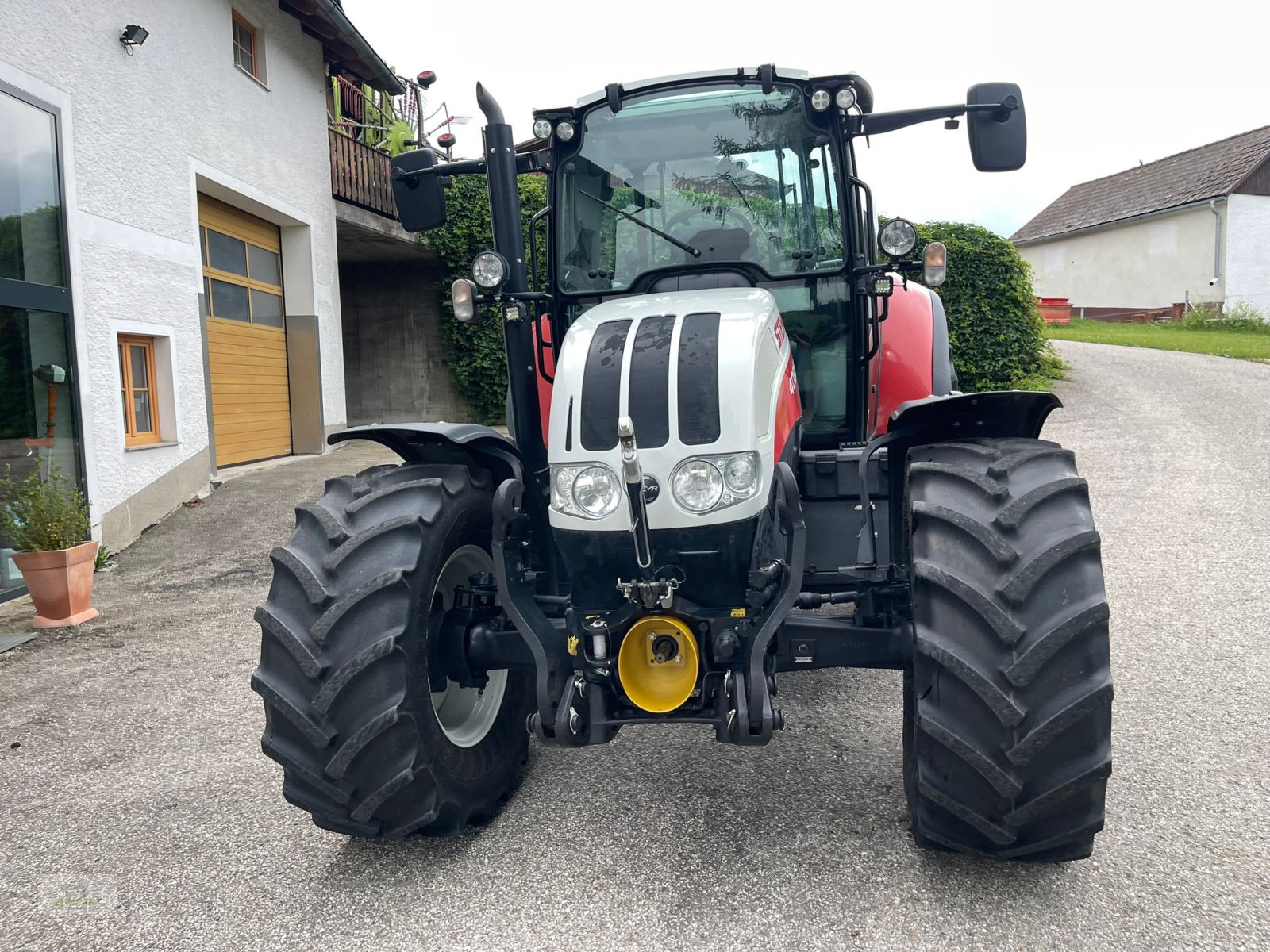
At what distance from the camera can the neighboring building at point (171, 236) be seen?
715 cm

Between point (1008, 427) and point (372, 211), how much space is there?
42.2 ft

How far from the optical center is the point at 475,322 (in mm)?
14930

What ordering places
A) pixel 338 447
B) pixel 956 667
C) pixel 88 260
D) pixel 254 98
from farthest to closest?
pixel 338 447
pixel 254 98
pixel 88 260
pixel 956 667

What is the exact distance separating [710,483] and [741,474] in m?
0.09

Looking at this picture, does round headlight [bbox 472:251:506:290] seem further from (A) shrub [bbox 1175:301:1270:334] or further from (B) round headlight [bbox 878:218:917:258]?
(A) shrub [bbox 1175:301:1270:334]

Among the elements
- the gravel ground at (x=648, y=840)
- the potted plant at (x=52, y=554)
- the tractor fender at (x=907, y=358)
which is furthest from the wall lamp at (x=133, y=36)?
the tractor fender at (x=907, y=358)

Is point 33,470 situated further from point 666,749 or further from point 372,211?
point 372,211

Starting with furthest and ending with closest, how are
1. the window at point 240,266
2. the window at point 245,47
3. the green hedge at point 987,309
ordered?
1. the green hedge at point 987,309
2. the window at point 245,47
3. the window at point 240,266

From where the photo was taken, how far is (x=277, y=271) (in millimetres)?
12328

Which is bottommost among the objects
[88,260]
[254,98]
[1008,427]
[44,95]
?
[1008,427]

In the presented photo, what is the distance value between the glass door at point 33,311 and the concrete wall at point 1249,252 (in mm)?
30108

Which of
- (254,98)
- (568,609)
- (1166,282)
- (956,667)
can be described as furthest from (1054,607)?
(1166,282)

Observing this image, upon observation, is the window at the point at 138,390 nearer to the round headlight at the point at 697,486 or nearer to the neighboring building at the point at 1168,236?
the round headlight at the point at 697,486

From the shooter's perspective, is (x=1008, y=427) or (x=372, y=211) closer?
(x=1008, y=427)
